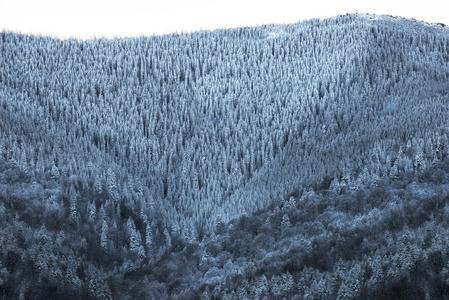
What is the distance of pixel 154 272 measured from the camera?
102625mm

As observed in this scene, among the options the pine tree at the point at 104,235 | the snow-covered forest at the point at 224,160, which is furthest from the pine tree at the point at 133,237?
the pine tree at the point at 104,235

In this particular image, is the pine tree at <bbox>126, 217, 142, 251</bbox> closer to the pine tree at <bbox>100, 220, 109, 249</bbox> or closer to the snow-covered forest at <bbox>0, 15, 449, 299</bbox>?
the snow-covered forest at <bbox>0, 15, 449, 299</bbox>

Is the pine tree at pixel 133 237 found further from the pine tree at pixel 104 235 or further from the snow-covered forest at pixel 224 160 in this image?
the pine tree at pixel 104 235

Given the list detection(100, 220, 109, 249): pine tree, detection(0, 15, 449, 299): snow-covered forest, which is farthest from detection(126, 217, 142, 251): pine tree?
detection(100, 220, 109, 249): pine tree

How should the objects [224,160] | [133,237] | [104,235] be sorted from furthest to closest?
[224,160], [133,237], [104,235]

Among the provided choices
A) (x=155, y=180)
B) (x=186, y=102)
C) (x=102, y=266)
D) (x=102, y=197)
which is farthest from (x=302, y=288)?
(x=186, y=102)

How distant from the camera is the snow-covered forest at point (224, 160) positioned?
8962 centimetres

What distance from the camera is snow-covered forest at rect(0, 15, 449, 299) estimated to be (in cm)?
8962

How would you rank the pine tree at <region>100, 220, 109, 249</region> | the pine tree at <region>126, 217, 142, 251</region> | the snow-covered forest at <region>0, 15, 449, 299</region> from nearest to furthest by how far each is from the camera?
the snow-covered forest at <region>0, 15, 449, 299</region> < the pine tree at <region>100, 220, 109, 249</region> < the pine tree at <region>126, 217, 142, 251</region>

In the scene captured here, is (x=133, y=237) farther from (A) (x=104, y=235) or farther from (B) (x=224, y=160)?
(B) (x=224, y=160)

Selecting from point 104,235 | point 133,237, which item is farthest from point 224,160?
point 104,235

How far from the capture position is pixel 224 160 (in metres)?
146

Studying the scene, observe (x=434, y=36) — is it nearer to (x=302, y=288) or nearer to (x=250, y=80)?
(x=250, y=80)

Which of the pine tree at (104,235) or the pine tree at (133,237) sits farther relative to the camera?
the pine tree at (133,237)
